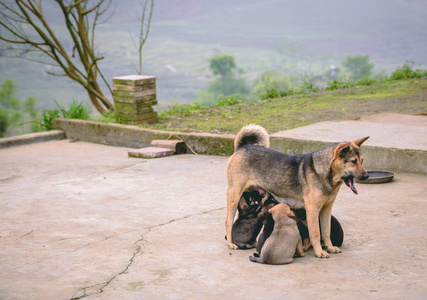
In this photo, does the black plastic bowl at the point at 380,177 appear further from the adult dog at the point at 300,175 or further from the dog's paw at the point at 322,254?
the dog's paw at the point at 322,254

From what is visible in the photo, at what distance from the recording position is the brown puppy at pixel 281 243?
435 centimetres

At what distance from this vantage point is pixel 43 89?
39.2m

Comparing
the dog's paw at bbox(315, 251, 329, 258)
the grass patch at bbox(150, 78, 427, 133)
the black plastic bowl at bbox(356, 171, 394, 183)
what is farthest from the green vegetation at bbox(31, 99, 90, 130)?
the dog's paw at bbox(315, 251, 329, 258)

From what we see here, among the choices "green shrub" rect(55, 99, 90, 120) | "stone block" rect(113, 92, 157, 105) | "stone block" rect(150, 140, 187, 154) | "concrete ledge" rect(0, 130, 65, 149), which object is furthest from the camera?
"green shrub" rect(55, 99, 90, 120)

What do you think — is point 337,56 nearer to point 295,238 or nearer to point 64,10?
point 64,10

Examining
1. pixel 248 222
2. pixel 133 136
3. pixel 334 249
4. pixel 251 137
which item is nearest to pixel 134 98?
pixel 133 136

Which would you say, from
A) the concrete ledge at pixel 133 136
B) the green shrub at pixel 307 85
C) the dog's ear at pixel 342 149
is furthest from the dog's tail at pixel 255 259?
the green shrub at pixel 307 85

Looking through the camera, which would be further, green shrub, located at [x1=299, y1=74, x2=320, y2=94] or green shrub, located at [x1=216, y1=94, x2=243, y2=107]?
A: green shrub, located at [x1=299, y1=74, x2=320, y2=94]

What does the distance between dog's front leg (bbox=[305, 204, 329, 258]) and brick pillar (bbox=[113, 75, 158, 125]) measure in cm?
696

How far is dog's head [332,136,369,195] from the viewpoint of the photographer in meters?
4.30

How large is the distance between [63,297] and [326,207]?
232cm

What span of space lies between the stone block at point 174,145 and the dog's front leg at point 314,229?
500cm

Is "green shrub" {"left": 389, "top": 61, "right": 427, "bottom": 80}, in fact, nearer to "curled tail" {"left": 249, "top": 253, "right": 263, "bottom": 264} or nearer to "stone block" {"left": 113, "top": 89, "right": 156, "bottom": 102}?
"stone block" {"left": 113, "top": 89, "right": 156, "bottom": 102}

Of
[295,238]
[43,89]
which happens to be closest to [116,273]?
[295,238]
